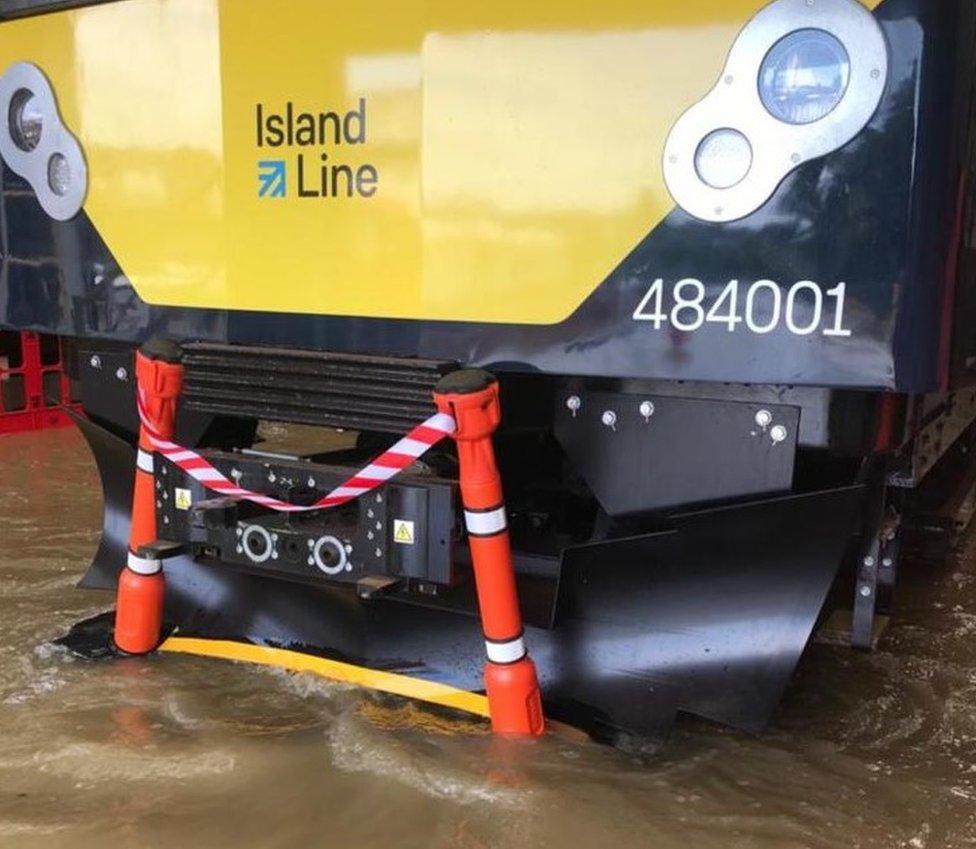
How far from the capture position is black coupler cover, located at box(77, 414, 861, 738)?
2256 mm

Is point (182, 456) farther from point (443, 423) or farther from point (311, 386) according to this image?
point (443, 423)

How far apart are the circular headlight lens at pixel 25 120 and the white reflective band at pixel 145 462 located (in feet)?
2.92

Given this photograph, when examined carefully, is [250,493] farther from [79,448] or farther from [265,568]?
[79,448]

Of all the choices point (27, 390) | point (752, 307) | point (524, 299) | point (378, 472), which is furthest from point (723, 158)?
point (27, 390)

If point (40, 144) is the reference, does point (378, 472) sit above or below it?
below

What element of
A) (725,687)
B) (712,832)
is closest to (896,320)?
(725,687)

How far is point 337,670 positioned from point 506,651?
1.97 ft

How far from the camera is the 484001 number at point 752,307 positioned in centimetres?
198

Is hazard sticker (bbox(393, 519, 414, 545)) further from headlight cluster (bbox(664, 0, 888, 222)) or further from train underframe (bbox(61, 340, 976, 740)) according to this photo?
headlight cluster (bbox(664, 0, 888, 222))

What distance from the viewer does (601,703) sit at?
8.32 ft

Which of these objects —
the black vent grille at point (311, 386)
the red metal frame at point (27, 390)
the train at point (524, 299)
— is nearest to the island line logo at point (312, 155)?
the train at point (524, 299)

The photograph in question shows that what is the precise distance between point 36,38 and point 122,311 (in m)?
0.76

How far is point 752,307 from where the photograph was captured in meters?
2.04

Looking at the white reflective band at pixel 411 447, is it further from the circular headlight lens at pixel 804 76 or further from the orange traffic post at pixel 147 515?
the circular headlight lens at pixel 804 76
